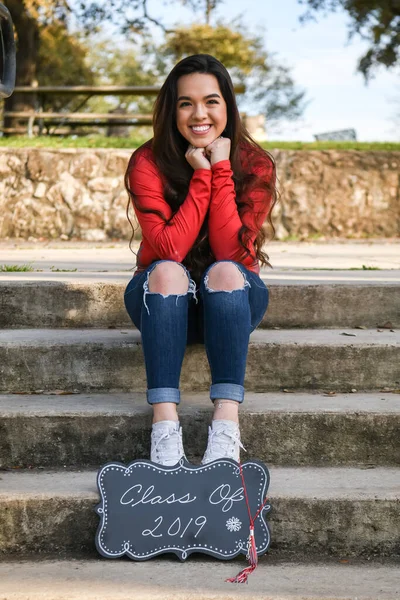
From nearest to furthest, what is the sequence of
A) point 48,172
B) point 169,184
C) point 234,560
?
point 234,560 → point 169,184 → point 48,172

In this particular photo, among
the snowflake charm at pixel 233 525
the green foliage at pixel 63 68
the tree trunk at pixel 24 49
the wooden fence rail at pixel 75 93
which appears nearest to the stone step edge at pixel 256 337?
the snowflake charm at pixel 233 525

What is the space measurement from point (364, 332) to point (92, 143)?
5.95 metres

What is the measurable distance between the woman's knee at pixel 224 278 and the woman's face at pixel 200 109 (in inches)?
20.1

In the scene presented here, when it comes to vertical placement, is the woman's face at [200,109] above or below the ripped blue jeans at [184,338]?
above

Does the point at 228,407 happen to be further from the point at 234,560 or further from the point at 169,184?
the point at 169,184

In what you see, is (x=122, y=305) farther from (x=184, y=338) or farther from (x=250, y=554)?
(x=250, y=554)

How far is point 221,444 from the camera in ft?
7.84

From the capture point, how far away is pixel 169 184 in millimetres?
2799

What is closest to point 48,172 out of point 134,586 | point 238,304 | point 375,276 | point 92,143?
point 92,143

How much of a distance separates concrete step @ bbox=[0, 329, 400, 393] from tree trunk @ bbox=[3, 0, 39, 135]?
8676 mm

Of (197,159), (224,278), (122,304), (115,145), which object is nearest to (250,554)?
(224,278)

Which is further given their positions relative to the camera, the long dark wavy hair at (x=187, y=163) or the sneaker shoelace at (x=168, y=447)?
the long dark wavy hair at (x=187, y=163)

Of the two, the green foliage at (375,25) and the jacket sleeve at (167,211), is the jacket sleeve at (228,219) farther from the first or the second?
the green foliage at (375,25)

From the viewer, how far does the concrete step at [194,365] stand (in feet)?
9.57
